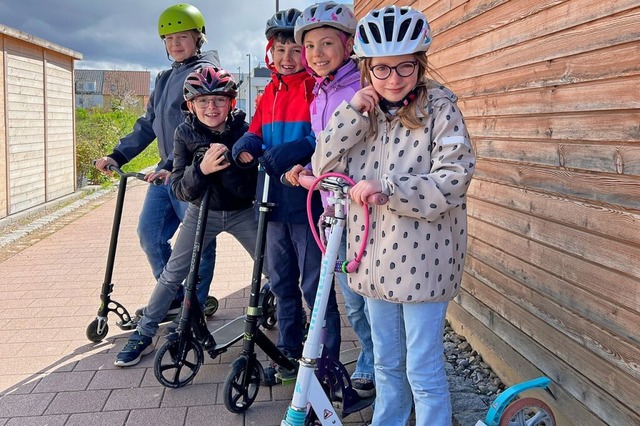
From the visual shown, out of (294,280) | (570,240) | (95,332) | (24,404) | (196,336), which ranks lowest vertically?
(24,404)

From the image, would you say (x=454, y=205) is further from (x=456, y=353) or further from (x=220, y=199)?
(x=456, y=353)

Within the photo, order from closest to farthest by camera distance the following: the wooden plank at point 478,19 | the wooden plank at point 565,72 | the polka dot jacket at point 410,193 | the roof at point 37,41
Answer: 1. the polka dot jacket at point 410,193
2. the wooden plank at point 565,72
3. the wooden plank at point 478,19
4. the roof at point 37,41

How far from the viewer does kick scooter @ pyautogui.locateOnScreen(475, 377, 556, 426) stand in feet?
8.89

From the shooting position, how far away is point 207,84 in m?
3.81

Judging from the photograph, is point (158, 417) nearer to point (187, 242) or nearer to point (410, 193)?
point (187, 242)

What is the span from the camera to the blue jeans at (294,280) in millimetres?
3656

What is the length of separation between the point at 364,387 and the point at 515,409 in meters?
1.12

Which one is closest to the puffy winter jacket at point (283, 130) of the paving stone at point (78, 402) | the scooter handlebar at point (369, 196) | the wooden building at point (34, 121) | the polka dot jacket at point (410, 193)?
the scooter handlebar at point (369, 196)

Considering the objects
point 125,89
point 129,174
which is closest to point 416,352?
point 129,174

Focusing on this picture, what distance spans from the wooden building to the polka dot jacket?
826 cm

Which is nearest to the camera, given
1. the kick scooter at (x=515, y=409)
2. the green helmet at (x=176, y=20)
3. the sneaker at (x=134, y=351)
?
the kick scooter at (x=515, y=409)

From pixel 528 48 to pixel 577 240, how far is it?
111cm

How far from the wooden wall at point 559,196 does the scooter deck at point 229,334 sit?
5.46 feet

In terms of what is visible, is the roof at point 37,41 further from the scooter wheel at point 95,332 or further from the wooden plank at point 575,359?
the wooden plank at point 575,359
